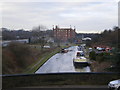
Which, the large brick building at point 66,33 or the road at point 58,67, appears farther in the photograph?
the large brick building at point 66,33

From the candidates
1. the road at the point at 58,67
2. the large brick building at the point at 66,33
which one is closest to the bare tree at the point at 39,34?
the road at the point at 58,67

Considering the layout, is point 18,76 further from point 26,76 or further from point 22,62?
point 22,62

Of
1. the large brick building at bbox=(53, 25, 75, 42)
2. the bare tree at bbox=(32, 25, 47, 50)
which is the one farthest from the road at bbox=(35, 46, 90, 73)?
the large brick building at bbox=(53, 25, 75, 42)

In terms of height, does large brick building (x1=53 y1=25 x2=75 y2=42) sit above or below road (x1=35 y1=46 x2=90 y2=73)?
above

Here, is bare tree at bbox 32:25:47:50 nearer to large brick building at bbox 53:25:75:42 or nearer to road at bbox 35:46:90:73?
road at bbox 35:46:90:73

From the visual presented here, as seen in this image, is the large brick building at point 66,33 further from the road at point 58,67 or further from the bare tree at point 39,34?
the road at point 58,67

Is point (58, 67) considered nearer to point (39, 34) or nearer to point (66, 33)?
point (39, 34)

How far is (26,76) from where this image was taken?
382 inches

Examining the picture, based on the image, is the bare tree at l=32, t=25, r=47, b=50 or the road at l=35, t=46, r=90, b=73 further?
the bare tree at l=32, t=25, r=47, b=50

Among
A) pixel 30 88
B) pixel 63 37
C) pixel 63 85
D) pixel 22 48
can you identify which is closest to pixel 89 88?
pixel 63 85

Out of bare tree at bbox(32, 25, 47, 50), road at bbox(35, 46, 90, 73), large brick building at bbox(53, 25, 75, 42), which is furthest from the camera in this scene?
large brick building at bbox(53, 25, 75, 42)

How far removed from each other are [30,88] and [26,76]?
83cm

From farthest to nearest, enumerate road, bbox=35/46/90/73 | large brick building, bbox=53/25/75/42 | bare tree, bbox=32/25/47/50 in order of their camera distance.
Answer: large brick building, bbox=53/25/75/42 → bare tree, bbox=32/25/47/50 → road, bbox=35/46/90/73

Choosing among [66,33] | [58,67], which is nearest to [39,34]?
[58,67]
